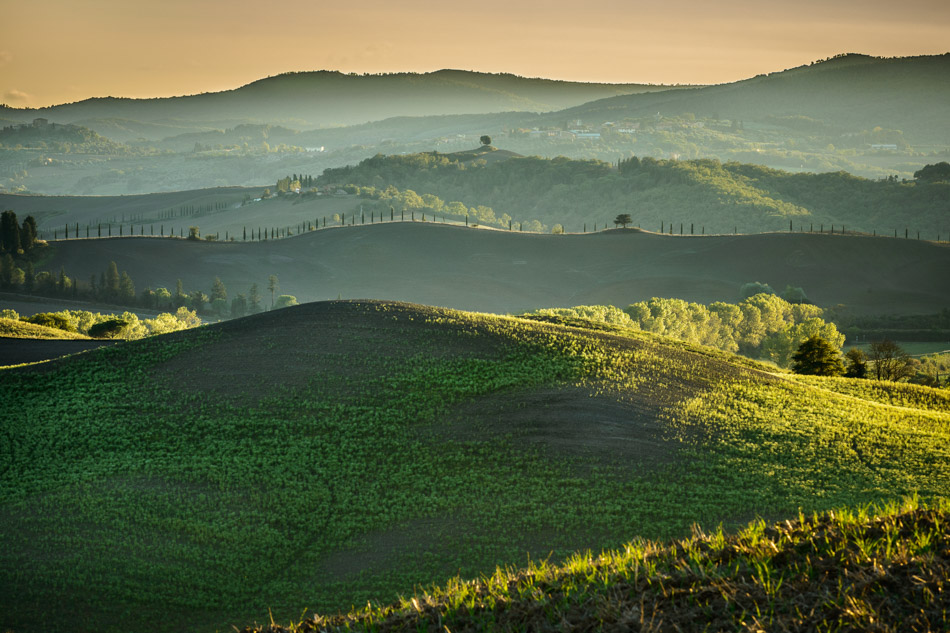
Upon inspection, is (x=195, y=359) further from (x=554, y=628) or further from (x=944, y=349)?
(x=944, y=349)

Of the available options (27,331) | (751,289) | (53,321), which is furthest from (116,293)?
(751,289)

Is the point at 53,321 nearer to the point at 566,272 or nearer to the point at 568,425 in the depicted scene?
the point at 568,425

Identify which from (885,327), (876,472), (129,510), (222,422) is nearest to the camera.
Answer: (129,510)

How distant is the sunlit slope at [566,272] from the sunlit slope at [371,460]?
12906cm

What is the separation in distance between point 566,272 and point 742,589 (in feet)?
599

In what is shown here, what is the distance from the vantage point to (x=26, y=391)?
3881cm

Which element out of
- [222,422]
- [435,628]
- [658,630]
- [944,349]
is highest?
[658,630]

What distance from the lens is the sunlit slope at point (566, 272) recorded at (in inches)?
6841

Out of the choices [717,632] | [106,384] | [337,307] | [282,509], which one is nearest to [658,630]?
[717,632]

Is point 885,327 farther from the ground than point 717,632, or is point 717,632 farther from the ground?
point 717,632

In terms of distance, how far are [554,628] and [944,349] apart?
123932 millimetres

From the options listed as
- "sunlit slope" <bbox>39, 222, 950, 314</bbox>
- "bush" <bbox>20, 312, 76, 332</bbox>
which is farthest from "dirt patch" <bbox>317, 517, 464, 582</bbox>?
"sunlit slope" <bbox>39, 222, 950, 314</bbox>

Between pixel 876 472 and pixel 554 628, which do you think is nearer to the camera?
pixel 554 628

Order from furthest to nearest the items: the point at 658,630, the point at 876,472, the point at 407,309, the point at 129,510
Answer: the point at 407,309 < the point at 876,472 < the point at 129,510 < the point at 658,630
